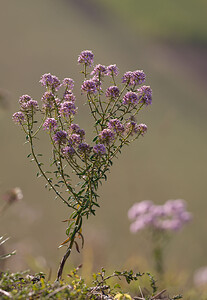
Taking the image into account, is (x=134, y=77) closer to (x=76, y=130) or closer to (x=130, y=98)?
(x=130, y=98)

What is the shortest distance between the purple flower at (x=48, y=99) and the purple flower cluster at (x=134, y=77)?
0.21 m

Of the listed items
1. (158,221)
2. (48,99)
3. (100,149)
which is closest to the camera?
(100,149)

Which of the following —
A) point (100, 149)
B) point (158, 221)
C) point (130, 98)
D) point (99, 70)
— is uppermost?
point (158, 221)

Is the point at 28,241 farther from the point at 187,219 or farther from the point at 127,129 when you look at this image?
the point at 127,129

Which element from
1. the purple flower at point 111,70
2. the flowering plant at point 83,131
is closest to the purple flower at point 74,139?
the flowering plant at point 83,131

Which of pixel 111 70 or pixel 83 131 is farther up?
pixel 111 70

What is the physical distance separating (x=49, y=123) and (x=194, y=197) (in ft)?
11.2

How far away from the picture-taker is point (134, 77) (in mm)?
1204

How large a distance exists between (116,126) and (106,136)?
4 centimetres

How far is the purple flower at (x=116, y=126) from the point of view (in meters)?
1.14

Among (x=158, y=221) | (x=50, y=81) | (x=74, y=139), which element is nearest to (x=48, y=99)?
(x=50, y=81)

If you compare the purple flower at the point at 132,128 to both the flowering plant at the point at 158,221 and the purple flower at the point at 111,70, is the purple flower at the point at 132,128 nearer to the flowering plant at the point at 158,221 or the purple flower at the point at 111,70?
the purple flower at the point at 111,70

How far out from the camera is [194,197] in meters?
4.34

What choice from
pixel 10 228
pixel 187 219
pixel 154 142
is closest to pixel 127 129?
Result: pixel 187 219
